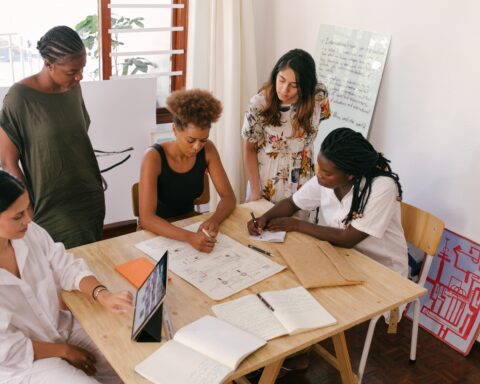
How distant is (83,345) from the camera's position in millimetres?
1853

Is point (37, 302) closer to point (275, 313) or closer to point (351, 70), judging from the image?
point (275, 313)

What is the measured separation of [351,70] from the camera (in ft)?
10.5

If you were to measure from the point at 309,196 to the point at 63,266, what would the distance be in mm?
1098

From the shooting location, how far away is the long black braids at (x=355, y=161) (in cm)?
204

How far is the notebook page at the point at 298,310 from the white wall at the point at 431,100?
4.38ft

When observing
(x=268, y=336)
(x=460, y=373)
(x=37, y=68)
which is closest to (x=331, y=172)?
(x=268, y=336)

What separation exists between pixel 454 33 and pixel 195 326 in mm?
1993

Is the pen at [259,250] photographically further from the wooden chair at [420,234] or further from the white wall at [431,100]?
the white wall at [431,100]

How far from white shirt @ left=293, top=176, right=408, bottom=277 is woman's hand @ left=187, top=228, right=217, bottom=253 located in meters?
0.53

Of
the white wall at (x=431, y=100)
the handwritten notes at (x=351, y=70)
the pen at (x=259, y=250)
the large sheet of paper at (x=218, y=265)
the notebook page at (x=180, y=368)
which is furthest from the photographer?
the handwritten notes at (x=351, y=70)

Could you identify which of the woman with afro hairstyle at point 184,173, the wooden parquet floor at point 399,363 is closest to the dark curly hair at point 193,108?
the woman with afro hairstyle at point 184,173

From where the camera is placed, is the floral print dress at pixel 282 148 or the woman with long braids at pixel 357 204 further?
the floral print dress at pixel 282 148

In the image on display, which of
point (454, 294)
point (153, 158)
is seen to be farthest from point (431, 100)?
point (153, 158)

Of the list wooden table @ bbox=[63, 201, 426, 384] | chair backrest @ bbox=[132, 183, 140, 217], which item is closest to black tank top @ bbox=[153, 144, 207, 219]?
chair backrest @ bbox=[132, 183, 140, 217]
